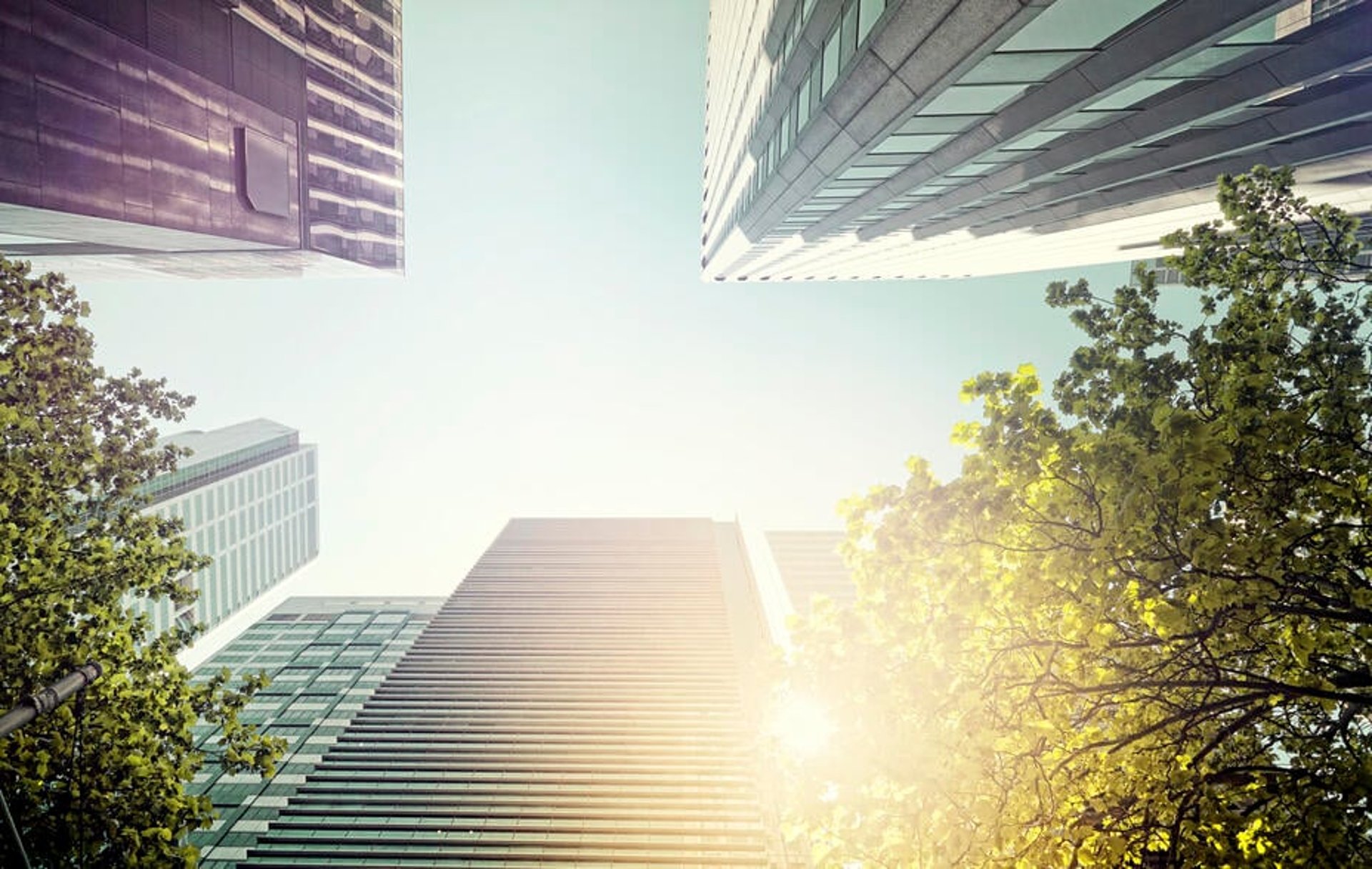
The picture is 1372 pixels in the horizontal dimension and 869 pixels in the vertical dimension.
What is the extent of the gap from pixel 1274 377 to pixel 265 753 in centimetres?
1693

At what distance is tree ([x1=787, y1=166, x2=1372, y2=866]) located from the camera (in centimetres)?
707

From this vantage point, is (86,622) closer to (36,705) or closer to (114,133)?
(36,705)

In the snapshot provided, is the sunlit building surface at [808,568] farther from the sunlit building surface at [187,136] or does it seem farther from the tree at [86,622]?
the tree at [86,622]

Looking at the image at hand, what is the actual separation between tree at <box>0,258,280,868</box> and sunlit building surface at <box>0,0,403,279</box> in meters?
9.49

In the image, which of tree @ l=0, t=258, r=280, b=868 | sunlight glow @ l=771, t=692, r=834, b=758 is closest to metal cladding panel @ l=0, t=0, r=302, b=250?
tree @ l=0, t=258, r=280, b=868

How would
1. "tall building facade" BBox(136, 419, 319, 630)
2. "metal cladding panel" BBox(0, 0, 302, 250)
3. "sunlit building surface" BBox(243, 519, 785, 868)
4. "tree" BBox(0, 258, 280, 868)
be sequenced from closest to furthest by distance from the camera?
"tree" BBox(0, 258, 280, 868) → "metal cladding panel" BBox(0, 0, 302, 250) → "sunlit building surface" BBox(243, 519, 785, 868) → "tall building facade" BBox(136, 419, 319, 630)

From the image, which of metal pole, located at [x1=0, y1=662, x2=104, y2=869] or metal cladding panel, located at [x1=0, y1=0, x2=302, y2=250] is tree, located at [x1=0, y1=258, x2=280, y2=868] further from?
metal cladding panel, located at [x1=0, y1=0, x2=302, y2=250]

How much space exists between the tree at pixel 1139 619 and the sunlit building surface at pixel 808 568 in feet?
428

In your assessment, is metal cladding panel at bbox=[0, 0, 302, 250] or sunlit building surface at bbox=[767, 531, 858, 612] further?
sunlit building surface at bbox=[767, 531, 858, 612]

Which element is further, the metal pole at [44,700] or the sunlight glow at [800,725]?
the sunlight glow at [800,725]

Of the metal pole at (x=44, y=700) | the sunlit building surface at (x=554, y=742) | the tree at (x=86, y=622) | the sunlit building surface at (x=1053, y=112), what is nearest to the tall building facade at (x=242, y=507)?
the sunlit building surface at (x=554, y=742)

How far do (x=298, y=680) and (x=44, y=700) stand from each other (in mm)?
100902

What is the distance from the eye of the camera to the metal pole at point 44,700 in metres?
6.65

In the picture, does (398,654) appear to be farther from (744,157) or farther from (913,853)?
(913,853)
